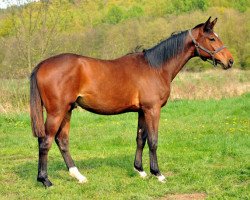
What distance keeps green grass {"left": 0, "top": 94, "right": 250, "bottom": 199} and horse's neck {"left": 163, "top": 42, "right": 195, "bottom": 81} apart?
1704 millimetres

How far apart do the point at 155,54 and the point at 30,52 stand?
10609mm

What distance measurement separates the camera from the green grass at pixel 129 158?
583 cm

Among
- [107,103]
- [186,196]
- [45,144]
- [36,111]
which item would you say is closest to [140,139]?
[107,103]

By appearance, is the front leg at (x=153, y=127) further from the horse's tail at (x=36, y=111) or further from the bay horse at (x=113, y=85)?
the horse's tail at (x=36, y=111)

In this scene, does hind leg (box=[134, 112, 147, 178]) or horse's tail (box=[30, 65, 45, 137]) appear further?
hind leg (box=[134, 112, 147, 178])

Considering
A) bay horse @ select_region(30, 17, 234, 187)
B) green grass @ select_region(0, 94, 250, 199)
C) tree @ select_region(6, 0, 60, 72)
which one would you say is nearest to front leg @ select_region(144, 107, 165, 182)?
bay horse @ select_region(30, 17, 234, 187)

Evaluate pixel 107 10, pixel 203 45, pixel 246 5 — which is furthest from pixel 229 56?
pixel 246 5

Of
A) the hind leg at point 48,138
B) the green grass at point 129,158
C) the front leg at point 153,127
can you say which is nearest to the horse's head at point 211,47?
→ the front leg at point 153,127

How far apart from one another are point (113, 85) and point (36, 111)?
125cm

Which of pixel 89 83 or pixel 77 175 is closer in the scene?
pixel 89 83

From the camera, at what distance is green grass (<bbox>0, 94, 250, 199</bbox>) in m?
5.83

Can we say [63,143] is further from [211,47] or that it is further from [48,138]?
[211,47]

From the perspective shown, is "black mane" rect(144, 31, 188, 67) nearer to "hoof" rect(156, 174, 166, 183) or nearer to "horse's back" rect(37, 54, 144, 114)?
"horse's back" rect(37, 54, 144, 114)

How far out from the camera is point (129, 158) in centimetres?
804
